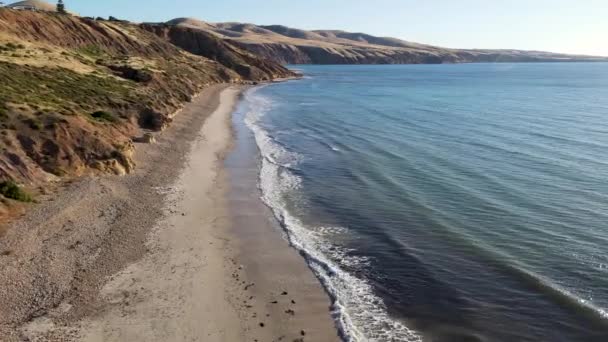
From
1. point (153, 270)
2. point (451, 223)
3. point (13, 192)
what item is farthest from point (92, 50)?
point (451, 223)

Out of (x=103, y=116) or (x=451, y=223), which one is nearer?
(x=451, y=223)

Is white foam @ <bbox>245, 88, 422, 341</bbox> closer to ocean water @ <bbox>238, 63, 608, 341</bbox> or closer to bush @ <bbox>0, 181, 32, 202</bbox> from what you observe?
ocean water @ <bbox>238, 63, 608, 341</bbox>

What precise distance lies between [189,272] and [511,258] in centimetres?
1283

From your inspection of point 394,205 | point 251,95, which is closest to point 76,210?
point 394,205

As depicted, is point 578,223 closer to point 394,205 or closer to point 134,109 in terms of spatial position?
point 394,205

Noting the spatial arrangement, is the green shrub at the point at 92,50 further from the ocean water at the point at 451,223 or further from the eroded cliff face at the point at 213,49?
the eroded cliff face at the point at 213,49

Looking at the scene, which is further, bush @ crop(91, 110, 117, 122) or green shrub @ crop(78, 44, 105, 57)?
green shrub @ crop(78, 44, 105, 57)

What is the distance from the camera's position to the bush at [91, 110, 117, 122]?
39344mm

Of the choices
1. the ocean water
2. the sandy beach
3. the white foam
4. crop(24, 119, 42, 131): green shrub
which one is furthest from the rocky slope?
the ocean water

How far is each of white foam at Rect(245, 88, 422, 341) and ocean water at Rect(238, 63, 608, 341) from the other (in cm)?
6

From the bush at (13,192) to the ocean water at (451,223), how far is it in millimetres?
11841

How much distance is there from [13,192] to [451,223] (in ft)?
66.9

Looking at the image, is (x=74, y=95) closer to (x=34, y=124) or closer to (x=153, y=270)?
(x=34, y=124)

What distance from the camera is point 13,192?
2491cm
